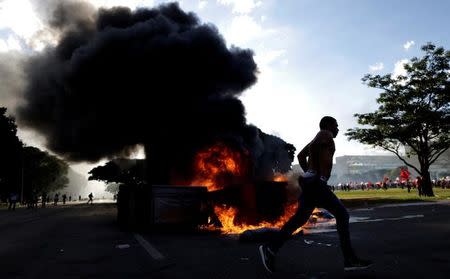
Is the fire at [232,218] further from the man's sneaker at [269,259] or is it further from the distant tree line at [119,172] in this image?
the distant tree line at [119,172]

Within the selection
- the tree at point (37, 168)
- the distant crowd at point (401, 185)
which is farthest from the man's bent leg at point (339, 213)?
the tree at point (37, 168)

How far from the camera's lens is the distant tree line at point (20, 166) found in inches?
1727

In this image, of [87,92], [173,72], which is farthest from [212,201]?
[87,92]

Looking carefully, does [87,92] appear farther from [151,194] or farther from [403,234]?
[403,234]

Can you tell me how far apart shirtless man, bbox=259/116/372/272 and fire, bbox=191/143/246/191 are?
7.90 metres

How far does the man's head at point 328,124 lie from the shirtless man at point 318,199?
16 centimetres

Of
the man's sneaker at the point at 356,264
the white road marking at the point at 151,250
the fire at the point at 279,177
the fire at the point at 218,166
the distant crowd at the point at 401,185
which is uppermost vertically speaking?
the fire at the point at 218,166

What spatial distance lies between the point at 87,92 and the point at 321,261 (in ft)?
49.7

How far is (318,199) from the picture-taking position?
4746 mm

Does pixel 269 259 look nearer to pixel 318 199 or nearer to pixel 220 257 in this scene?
pixel 318 199

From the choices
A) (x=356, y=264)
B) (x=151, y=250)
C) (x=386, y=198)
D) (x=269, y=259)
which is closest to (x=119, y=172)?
(x=386, y=198)

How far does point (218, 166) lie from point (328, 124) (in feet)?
27.3

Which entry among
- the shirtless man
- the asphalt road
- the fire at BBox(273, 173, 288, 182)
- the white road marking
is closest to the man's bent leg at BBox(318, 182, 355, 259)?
the shirtless man

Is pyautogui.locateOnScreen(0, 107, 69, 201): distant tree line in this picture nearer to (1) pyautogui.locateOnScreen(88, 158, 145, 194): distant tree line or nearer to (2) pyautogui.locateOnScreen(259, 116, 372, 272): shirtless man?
(1) pyautogui.locateOnScreen(88, 158, 145, 194): distant tree line
